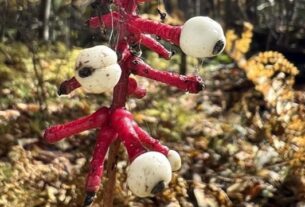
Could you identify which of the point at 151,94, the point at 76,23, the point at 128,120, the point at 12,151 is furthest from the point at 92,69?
the point at 76,23

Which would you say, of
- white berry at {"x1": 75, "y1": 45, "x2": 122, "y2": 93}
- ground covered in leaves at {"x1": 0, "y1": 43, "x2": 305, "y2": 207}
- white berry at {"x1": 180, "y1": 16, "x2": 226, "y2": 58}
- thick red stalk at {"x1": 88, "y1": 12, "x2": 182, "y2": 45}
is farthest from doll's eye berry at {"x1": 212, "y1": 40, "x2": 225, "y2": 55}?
ground covered in leaves at {"x1": 0, "y1": 43, "x2": 305, "y2": 207}

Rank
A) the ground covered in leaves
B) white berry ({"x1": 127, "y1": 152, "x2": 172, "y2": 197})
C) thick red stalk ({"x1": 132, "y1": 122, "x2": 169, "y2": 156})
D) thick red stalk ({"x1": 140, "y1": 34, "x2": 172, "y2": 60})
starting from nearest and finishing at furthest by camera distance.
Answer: white berry ({"x1": 127, "y1": 152, "x2": 172, "y2": 197}), thick red stalk ({"x1": 132, "y1": 122, "x2": 169, "y2": 156}), thick red stalk ({"x1": 140, "y1": 34, "x2": 172, "y2": 60}), the ground covered in leaves

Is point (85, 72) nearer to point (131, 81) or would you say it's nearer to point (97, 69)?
point (97, 69)

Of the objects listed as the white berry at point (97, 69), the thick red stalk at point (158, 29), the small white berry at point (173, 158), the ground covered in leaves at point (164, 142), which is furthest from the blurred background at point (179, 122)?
the small white berry at point (173, 158)

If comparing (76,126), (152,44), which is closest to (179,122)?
(152,44)

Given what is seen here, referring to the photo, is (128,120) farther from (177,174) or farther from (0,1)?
(0,1)

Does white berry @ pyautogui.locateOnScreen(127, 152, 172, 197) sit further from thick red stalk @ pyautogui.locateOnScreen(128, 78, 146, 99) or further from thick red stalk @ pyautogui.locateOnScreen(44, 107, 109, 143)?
thick red stalk @ pyautogui.locateOnScreen(128, 78, 146, 99)
